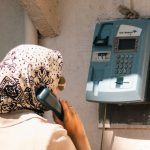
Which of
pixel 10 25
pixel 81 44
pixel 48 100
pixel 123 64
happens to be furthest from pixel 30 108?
pixel 10 25

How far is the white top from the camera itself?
3.80 ft

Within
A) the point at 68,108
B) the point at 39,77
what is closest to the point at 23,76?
the point at 39,77

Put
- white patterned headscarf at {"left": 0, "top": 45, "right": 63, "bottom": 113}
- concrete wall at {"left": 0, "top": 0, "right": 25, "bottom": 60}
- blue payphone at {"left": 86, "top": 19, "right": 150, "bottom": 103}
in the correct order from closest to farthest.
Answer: white patterned headscarf at {"left": 0, "top": 45, "right": 63, "bottom": 113}
blue payphone at {"left": 86, "top": 19, "right": 150, "bottom": 103}
concrete wall at {"left": 0, "top": 0, "right": 25, "bottom": 60}

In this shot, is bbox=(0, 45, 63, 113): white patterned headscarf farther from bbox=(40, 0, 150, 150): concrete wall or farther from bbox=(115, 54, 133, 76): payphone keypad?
bbox=(40, 0, 150, 150): concrete wall

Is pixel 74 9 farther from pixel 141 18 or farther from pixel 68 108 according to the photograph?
pixel 68 108

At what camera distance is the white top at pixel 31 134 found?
1158 mm

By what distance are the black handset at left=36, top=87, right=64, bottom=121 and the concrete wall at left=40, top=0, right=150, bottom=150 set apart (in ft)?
3.51

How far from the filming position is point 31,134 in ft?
3.86

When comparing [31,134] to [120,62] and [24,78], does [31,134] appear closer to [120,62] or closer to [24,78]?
[24,78]

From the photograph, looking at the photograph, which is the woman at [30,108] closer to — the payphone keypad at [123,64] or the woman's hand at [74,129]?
the woman's hand at [74,129]

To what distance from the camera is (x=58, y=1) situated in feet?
8.35

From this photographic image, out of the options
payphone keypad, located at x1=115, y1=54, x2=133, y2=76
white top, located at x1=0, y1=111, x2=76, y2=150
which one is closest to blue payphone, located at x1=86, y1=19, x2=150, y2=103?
payphone keypad, located at x1=115, y1=54, x2=133, y2=76

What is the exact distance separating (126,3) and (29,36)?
58 cm

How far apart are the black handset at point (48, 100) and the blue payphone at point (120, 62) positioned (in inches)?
32.8
